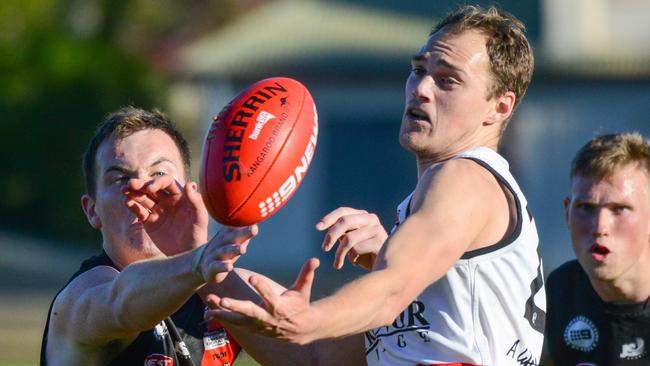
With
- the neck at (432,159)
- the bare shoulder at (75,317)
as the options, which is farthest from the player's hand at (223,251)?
the neck at (432,159)

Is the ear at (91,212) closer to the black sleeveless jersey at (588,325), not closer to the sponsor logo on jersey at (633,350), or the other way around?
the black sleeveless jersey at (588,325)

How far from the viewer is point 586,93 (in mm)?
29297

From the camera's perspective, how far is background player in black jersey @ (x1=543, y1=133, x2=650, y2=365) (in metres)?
6.77

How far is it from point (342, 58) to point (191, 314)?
23.9 m

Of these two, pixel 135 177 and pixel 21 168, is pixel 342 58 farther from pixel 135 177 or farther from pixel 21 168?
pixel 135 177

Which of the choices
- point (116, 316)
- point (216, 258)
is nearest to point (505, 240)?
point (216, 258)

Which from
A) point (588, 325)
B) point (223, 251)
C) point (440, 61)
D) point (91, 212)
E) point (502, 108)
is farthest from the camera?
point (588, 325)

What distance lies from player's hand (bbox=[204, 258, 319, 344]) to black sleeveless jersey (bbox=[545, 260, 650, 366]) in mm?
3178

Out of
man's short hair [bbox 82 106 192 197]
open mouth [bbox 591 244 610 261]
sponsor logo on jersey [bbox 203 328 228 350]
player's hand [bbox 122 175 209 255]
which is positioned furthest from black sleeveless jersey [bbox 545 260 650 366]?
player's hand [bbox 122 175 209 255]

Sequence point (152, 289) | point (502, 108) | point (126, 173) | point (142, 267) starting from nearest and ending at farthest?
1. point (152, 289)
2. point (142, 267)
3. point (502, 108)
4. point (126, 173)

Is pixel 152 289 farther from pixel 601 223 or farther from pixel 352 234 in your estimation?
pixel 601 223

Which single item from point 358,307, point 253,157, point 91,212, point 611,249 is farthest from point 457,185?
point 611,249

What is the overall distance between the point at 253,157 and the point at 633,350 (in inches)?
116

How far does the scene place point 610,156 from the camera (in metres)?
6.86
